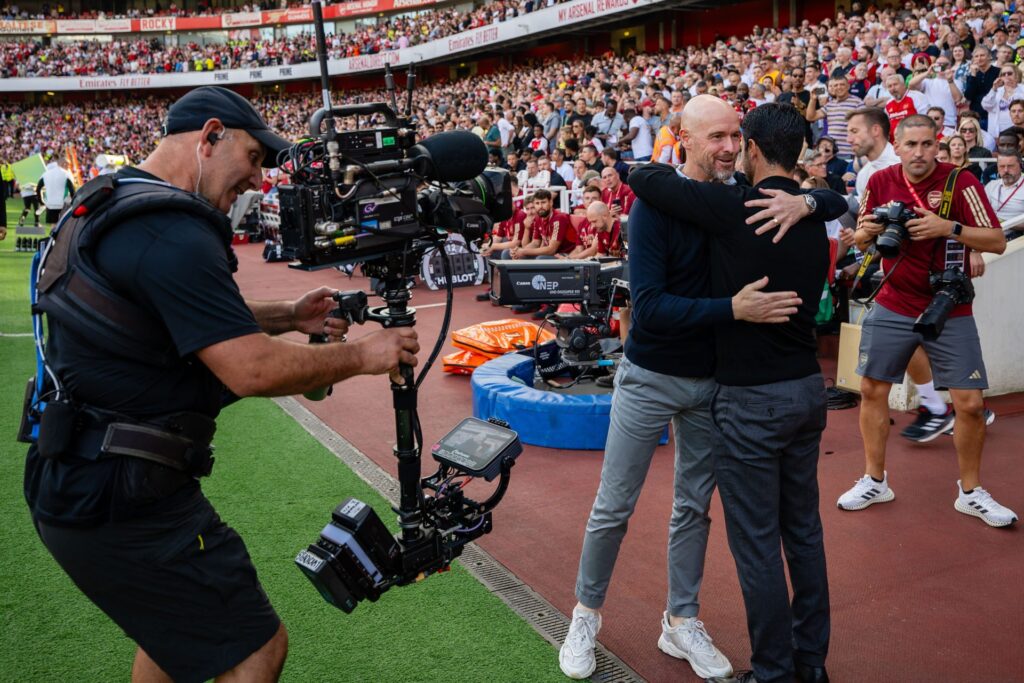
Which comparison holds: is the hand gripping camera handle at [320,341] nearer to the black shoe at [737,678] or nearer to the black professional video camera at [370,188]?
the black professional video camera at [370,188]

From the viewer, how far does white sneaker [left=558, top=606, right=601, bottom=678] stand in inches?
115

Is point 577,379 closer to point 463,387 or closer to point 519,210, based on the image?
point 463,387

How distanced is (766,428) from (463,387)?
4738mm

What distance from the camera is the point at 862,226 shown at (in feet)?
13.9

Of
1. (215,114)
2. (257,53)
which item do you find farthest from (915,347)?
(257,53)

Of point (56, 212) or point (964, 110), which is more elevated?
point (964, 110)

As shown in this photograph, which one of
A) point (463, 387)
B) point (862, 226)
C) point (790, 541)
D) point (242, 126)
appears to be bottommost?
point (463, 387)

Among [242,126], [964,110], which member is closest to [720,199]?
A: [242,126]

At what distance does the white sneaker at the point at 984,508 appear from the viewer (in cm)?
407

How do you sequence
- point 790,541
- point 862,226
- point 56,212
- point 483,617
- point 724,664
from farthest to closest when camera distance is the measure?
point 56,212 < point 862,226 < point 483,617 < point 724,664 < point 790,541

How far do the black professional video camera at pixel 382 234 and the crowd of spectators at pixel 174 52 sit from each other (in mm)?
38818

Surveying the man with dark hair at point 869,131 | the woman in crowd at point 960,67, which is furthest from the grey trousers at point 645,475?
the woman in crowd at point 960,67

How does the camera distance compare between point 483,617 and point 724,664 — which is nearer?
point 724,664

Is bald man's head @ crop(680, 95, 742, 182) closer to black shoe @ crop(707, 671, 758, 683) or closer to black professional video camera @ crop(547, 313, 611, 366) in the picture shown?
black shoe @ crop(707, 671, 758, 683)
